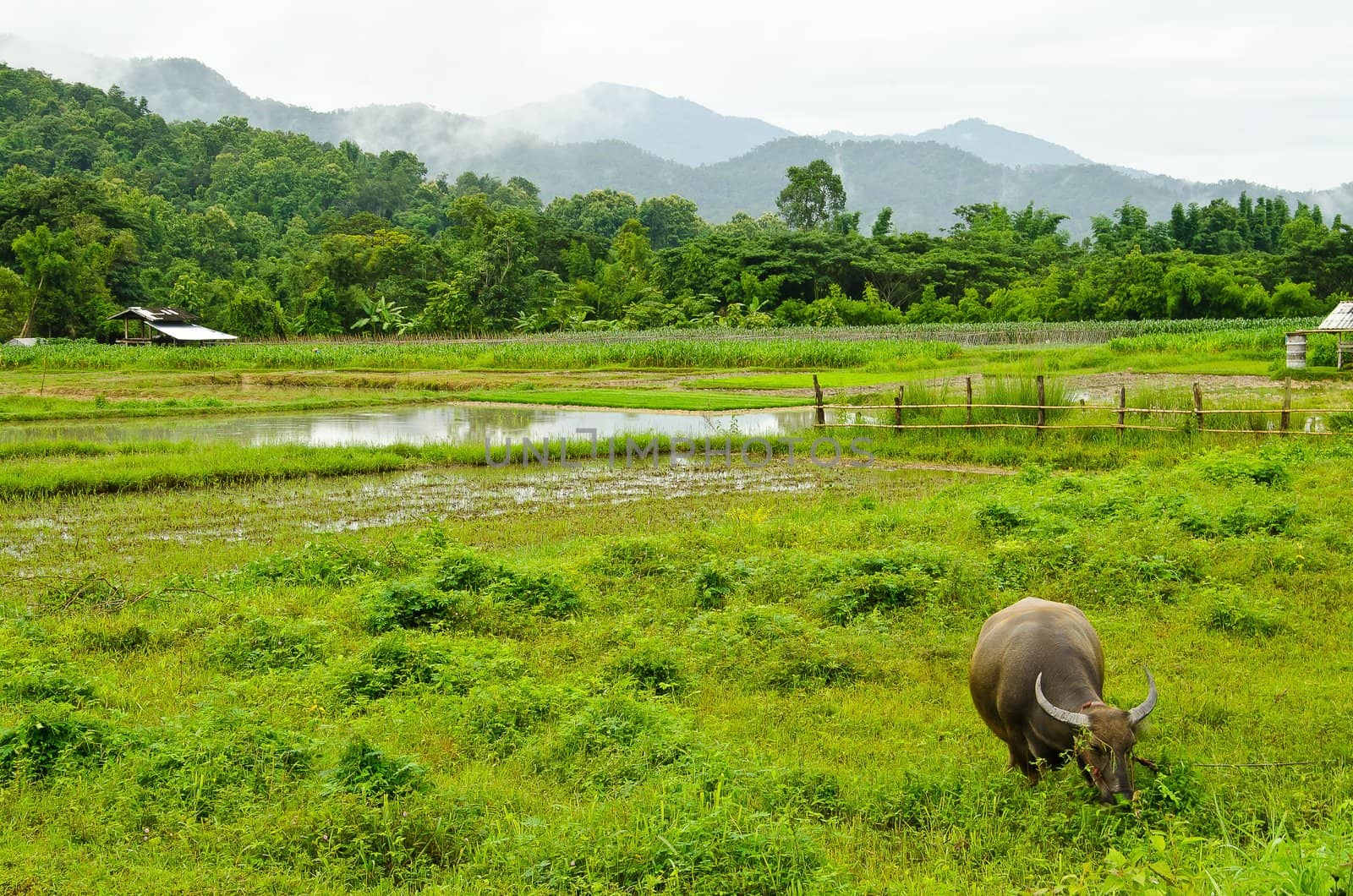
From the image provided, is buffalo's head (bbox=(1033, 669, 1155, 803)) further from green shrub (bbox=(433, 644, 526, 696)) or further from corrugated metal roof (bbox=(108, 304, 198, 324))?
corrugated metal roof (bbox=(108, 304, 198, 324))

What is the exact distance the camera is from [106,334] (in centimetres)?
5256

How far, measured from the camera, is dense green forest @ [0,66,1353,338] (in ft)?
169

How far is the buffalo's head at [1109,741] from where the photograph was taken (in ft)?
14.2

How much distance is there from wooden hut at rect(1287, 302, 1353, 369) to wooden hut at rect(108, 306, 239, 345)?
4484 cm

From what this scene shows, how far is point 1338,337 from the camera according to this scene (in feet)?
93.0

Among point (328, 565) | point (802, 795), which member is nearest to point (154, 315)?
point (328, 565)

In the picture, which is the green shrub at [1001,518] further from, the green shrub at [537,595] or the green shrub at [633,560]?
the green shrub at [537,595]

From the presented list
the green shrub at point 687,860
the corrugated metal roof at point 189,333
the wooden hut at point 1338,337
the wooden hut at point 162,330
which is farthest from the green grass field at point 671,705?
the wooden hut at point 162,330

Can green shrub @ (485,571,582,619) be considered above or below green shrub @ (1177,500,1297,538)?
below

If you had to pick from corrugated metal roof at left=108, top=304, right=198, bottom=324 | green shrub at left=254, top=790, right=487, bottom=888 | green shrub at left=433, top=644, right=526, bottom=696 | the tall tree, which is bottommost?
green shrub at left=433, top=644, right=526, bottom=696

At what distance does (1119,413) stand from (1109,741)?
13.2 m

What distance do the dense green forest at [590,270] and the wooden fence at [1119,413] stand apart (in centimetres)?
3678

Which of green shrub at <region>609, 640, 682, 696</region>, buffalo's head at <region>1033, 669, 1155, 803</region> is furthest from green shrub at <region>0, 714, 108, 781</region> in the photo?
buffalo's head at <region>1033, 669, 1155, 803</region>

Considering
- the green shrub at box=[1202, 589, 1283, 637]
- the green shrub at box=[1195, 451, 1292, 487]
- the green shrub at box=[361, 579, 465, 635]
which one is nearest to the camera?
the green shrub at box=[1202, 589, 1283, 637]
